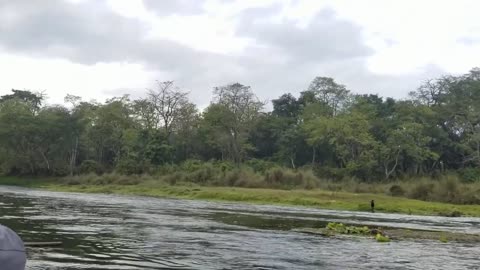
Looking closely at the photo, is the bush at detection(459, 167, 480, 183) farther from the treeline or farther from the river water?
the river water

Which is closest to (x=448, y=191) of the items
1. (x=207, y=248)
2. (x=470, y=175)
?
(x=470, y=175)

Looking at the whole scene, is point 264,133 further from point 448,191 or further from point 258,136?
point 448,191

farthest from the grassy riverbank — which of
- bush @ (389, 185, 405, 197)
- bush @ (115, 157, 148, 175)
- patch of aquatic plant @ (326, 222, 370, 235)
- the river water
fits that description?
the river water

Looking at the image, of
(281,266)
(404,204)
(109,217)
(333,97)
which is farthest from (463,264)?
(333,97)

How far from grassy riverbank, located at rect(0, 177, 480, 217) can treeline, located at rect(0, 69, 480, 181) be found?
12209 millimetres

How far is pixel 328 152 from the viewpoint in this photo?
10325cm

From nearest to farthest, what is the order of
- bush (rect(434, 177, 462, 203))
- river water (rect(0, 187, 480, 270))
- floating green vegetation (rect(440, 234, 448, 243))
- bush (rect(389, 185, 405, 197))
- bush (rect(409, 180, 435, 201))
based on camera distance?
river water (rect(0, 187, 480, 270)) < floating green vegetation (rect(440, 234, 448, 243)) < bush (rect(434, 177, 462, 203)) < bush (rect(409, 180, 435, 201)) < bush (rect(389, 185, 405, 197))

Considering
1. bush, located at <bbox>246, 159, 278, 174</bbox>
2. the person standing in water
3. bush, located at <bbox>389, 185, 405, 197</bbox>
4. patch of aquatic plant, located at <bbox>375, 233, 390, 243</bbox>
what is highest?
bush, located at <bbox>246, 159, 278, 174</bbox>

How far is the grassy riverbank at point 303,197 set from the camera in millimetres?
57938

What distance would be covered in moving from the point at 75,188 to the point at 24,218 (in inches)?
2218

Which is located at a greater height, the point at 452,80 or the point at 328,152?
the point at 452,80

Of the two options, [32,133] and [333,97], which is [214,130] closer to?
[333,97]

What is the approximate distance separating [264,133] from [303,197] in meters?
47.1

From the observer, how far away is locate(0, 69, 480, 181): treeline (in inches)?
3556
